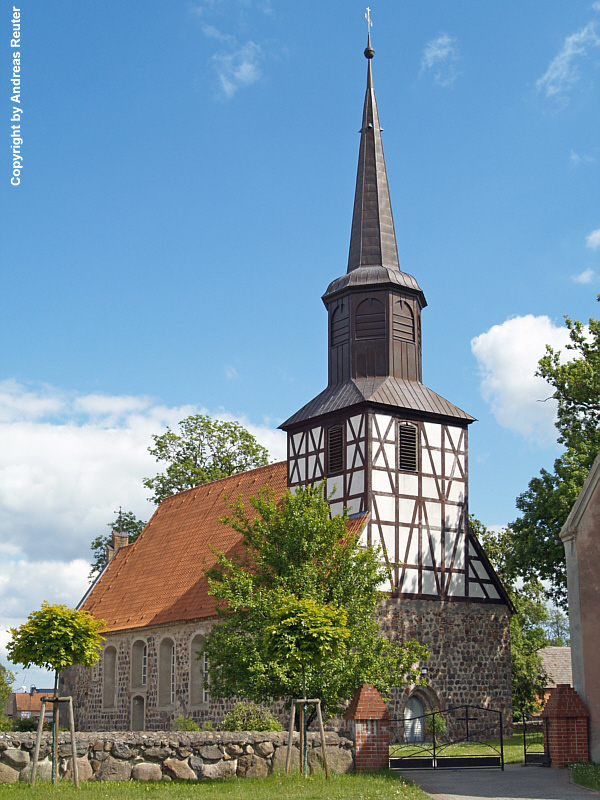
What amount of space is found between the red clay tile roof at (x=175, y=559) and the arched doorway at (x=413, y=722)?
20.7 ft

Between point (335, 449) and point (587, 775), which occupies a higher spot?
point (335, 449)

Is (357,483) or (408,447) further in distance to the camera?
(408,447)

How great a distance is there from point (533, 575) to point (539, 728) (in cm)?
462

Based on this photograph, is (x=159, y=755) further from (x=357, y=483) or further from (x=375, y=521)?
(x=357, y=483)

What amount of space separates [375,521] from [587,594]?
29.2 feet

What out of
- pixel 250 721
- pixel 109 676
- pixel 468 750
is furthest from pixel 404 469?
pixel 109 676

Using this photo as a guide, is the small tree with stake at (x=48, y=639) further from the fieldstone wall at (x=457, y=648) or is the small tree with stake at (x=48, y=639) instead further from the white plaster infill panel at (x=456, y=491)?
the white plaster infill panel at (x=456, y=491)

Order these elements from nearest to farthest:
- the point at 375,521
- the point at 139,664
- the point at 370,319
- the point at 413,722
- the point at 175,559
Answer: the point at 413,722 → the point at 375,521 → the point at 370,319 → the point at 139,664 → the point at 175,559

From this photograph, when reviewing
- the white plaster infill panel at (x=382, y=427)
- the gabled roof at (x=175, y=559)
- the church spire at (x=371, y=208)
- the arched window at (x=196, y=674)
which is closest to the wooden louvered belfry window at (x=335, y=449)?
the white plaster infill panel at (x=382, y=427)

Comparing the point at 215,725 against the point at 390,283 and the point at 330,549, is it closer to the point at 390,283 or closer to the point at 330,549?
the point at 330,549

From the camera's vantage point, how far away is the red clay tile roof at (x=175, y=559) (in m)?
31.0

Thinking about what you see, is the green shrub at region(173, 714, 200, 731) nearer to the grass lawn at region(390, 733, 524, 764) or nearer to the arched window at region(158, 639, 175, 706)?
the arched window at region(158, 639, 175, 706)

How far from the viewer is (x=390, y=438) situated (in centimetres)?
2809

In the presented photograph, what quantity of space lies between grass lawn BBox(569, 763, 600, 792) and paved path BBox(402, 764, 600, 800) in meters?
0.16
